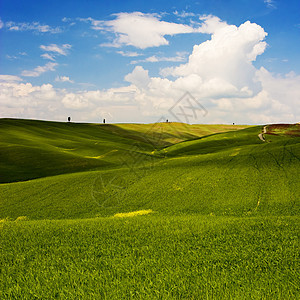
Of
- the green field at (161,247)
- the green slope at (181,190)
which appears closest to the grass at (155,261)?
the green field at (161,247)

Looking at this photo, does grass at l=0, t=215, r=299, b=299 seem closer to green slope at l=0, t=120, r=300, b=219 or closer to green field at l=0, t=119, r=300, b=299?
green field at l=0, t=119, r=300, b=299

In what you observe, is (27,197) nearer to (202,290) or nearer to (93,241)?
(93,241)

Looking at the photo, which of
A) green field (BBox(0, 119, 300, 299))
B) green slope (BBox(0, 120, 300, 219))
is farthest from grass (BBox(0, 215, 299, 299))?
green slope (BBox(0, 120, 300, 219))

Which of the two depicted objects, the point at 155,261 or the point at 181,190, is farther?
the point at 181,190

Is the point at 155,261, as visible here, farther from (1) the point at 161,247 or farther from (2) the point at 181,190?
(2) the point at 181,190

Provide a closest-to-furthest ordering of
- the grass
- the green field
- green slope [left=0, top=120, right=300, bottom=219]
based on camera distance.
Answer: the grass → the green field → green slope [left=0, top=120, right=300, bottom=219]

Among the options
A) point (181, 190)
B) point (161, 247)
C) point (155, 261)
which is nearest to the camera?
point (155, 261)

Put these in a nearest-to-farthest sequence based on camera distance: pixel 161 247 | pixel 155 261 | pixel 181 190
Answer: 1. pixel 155 261
2. pixel 161 247
3. pixel 181 190

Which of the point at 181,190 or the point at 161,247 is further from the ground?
the point at 161,247

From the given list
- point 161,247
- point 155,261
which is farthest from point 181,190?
point 155,261

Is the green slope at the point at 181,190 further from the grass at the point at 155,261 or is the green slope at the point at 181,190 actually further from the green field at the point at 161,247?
the grass at the point at 155,261

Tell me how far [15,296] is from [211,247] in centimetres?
829

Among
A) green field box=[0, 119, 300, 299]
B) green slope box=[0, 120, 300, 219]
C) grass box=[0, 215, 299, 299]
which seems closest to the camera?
grass box=[0, 215, 299, 299]

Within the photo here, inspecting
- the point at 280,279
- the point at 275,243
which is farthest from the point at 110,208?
the point at 280,279
